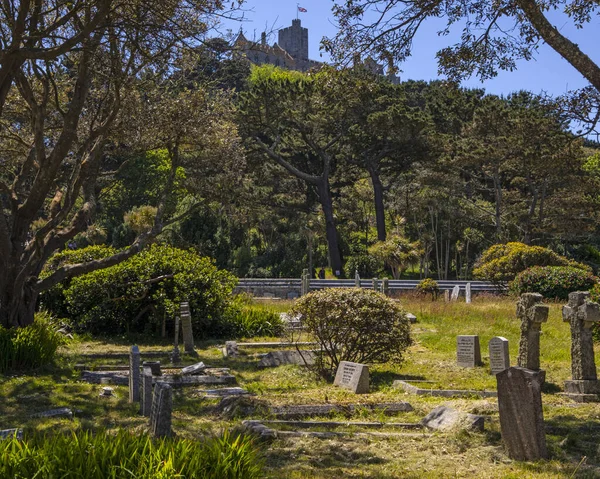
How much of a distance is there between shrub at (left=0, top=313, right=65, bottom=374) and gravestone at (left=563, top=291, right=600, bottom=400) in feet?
29.8

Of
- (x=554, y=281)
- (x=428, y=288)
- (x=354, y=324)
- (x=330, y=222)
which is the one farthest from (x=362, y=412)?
(x=330, y=222)

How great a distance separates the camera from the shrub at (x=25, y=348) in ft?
43.9

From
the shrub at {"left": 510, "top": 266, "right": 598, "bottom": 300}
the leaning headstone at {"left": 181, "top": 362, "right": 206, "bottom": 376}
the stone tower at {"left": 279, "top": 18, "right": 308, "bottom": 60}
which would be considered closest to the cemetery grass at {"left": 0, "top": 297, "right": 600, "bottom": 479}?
the leaning headstone at {"left": 181, "top": 362, "right": 206, "bottom": 376}

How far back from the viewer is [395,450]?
26.8ft

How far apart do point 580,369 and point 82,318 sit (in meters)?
12.9

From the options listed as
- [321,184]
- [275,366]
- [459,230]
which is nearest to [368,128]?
[321,184]

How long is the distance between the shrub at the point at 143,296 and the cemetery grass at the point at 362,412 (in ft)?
4.47

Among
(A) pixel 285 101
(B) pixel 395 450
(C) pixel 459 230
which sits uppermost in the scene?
(A) pixel 285 101

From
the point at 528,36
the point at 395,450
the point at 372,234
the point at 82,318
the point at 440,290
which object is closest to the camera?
the point at 395,450

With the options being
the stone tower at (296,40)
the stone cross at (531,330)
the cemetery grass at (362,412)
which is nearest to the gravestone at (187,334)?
the cemetery grass at (362,412)

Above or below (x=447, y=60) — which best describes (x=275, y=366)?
below

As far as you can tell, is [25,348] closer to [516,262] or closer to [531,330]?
[531,330]

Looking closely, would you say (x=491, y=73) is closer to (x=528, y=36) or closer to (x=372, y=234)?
(x=528, y=36)

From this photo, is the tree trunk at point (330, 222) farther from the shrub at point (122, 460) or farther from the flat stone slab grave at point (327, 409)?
the shrub at point (122, 460)
